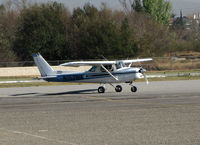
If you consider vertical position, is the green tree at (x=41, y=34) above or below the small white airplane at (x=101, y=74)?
above

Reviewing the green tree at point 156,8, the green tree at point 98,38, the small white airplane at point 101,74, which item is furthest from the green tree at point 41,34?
the small white airplane at point 101,74

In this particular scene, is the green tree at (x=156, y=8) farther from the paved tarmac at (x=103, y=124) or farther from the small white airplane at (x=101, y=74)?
the paved tarmac at (x=103, y=124)

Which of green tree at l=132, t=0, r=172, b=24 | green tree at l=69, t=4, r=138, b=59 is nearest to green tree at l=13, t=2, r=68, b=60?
green tree at l=69, t=4, r=138, b=59

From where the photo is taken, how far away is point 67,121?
16.8 meters

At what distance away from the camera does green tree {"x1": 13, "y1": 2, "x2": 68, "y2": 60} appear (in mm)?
67938

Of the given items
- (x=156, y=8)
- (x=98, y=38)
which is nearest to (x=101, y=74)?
(x=98, y=38)

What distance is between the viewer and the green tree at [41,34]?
67.9 m

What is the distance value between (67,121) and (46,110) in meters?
3.92

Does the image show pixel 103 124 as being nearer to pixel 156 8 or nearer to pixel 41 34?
pixel 41 34

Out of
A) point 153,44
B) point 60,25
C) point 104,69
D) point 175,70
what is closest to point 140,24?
point 153,44

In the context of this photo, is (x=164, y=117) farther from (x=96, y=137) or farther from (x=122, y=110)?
(x=96, y=137)

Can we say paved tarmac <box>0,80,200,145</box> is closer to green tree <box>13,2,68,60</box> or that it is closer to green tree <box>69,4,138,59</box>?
green tree <box>69,4,138,59</box>

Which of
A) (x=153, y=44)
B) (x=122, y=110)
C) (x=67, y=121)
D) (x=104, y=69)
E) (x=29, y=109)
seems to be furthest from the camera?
(x=153, y=44)

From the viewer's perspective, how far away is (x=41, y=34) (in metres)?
68.1
